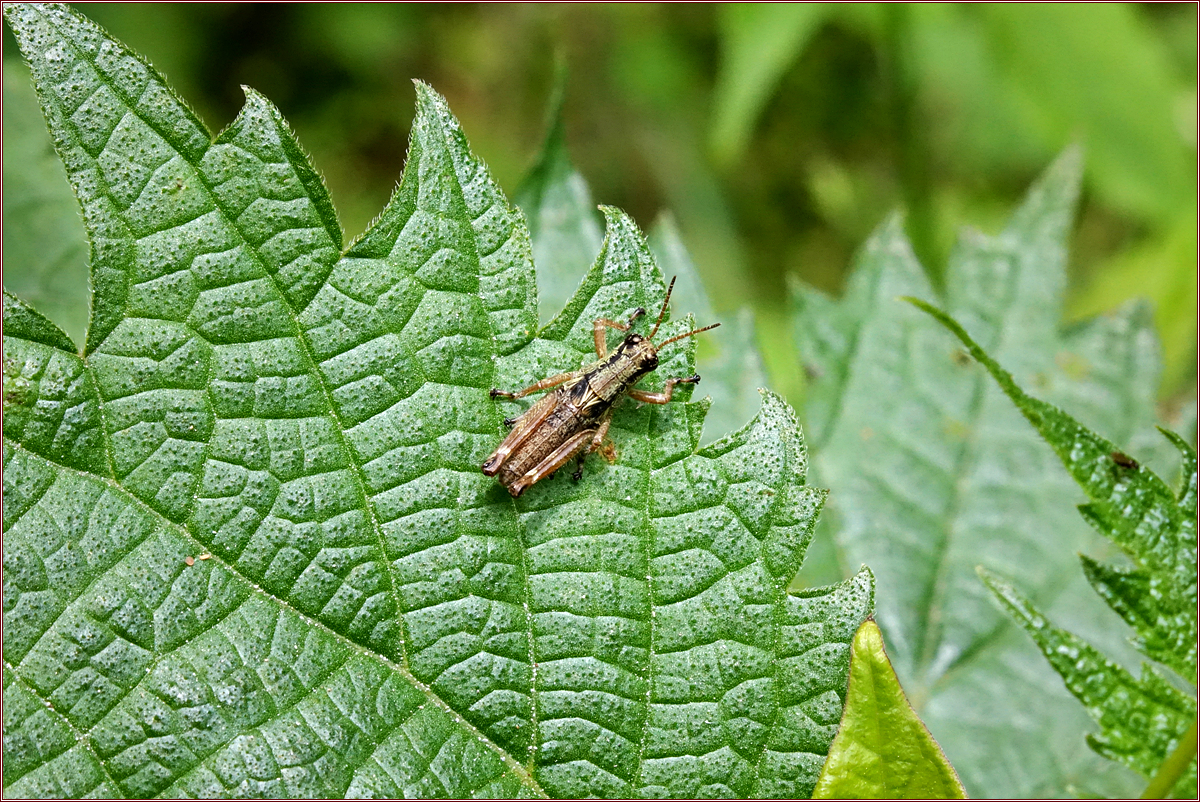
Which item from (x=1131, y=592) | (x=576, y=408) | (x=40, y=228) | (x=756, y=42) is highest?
(x=40, y=228)

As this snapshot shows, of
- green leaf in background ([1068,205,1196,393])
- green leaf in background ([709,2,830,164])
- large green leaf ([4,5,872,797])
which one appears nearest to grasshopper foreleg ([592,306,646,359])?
large green leaf ([4,5,872,797])

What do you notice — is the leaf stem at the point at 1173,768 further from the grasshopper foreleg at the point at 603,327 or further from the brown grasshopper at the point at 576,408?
the grasshopper foreleg at the point at 603,327

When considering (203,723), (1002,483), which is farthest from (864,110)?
(203,723)

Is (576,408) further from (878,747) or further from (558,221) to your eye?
(878,747)

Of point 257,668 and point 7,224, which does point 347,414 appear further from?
point 7,224

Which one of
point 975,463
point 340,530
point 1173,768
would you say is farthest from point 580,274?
point 1173,768

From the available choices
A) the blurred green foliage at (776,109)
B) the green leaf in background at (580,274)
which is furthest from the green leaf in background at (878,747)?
the blurred green foliage at (776,109)
